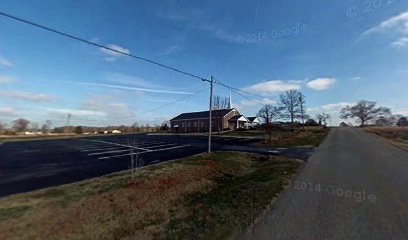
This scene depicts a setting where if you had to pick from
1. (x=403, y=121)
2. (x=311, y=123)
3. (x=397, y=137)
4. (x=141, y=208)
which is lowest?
(x=141, y=208)

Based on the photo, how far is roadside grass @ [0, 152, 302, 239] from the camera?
4793 mm

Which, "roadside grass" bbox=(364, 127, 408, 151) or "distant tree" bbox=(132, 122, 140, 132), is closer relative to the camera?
"roadside grass" bbox=(364, 127, 408, 151)

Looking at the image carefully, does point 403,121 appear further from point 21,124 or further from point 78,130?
point 21,124

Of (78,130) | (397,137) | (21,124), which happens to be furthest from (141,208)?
(21,124)

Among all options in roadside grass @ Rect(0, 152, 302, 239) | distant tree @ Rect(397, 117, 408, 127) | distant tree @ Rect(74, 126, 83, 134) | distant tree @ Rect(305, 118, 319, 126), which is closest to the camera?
roadside grass @ Rect(0, 152, 302, 239)

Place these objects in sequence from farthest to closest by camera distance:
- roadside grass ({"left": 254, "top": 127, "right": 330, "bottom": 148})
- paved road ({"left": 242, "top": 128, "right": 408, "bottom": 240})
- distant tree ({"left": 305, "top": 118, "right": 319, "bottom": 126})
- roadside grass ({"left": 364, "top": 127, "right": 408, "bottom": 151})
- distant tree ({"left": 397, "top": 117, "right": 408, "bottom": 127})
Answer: distant tree ({"left": 397, "top": 117, "right": 408, "bottom": 127})
distant tree ({"left": 305, "top": 118, "right": 319, "bottom": 126})
roadside grass ({"left": 364, "top": 127, "right": 408, "bottom": 151})
roadside grass ({"left": 254, "top": 127, "right": 330, "bottom": 148})
paved road ({"left": 242, "top": 128, "right": 408, "bottom": 240})

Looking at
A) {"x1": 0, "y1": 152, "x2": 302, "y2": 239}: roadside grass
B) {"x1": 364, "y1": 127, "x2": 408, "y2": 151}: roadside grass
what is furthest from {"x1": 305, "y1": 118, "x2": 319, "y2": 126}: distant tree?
{"x1": 0, "y1": 152, "x2": 302, "y2": 239}: roadside grass

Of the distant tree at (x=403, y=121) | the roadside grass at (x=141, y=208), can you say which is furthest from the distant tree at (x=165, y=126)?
the distant tree at (x=403, y=121)

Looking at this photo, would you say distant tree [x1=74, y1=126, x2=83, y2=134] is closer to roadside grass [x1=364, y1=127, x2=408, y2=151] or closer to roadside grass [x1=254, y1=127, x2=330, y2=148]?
roadside grass [x1=254, y1=127, x2=330, y2=148]

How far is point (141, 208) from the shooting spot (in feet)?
20.4

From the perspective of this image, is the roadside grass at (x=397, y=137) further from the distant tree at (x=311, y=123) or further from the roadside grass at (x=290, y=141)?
the distant tree at (x=311, y=123)

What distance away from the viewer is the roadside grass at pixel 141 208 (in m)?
4.79

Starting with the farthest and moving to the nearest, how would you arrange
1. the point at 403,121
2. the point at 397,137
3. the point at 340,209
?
the point at 403,121
the point at 397,137
the point at 340,209

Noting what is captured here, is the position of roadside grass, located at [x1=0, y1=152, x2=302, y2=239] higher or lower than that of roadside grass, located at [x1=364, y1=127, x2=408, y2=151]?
lower
